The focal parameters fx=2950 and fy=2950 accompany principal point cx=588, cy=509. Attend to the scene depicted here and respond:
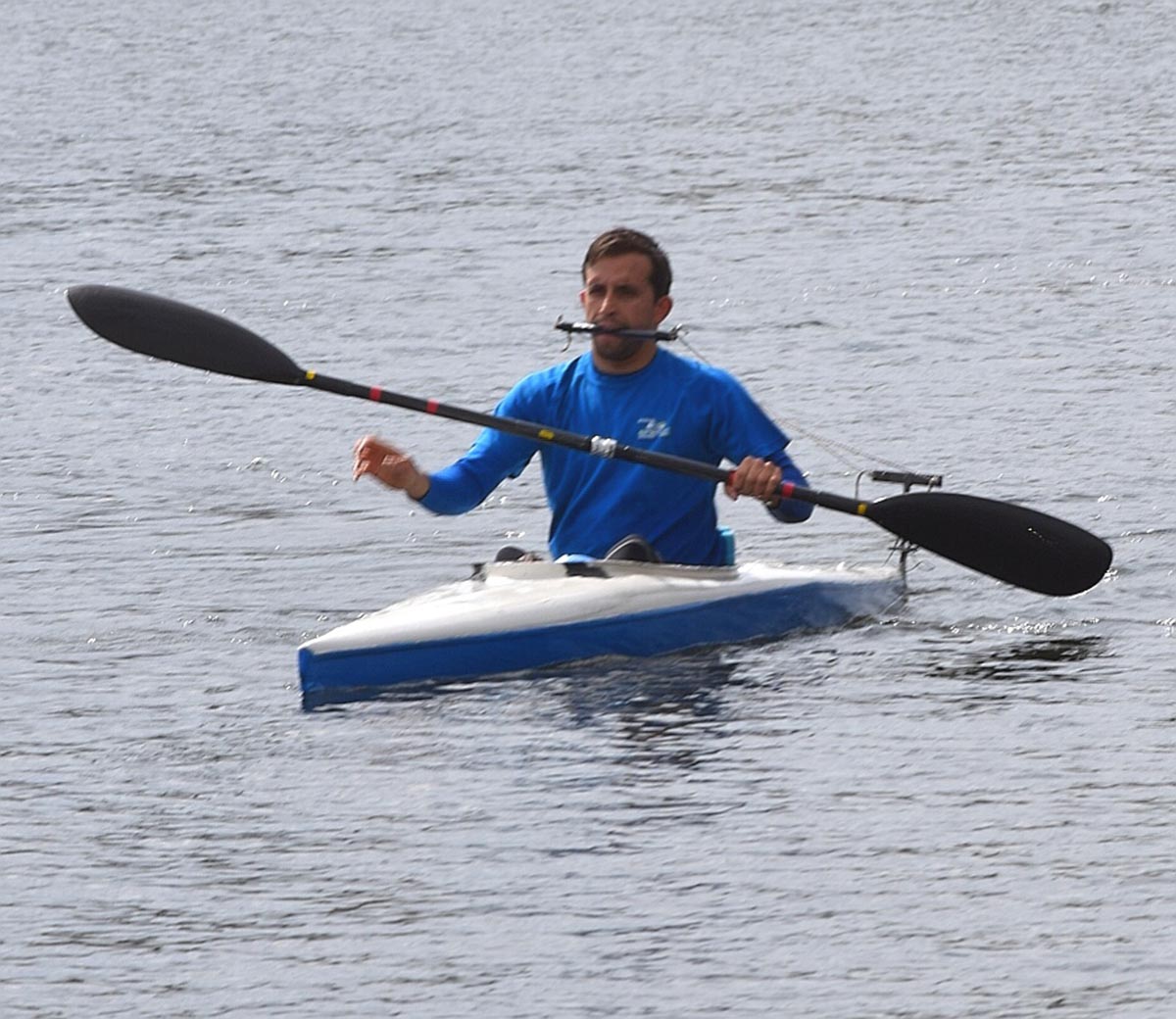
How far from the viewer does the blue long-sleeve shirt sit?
30.8 ft

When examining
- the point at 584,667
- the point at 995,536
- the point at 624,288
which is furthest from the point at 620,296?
the point at 995,536

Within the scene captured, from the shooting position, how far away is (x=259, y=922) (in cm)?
709

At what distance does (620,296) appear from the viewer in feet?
30.4

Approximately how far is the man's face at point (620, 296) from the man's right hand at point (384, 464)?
826 millimetres

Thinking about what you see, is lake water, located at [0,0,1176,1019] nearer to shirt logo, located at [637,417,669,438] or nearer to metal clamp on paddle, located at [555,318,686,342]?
shirt logo, located at [637,417,669,438]

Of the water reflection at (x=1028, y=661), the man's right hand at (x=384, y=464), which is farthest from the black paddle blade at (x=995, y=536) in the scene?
the man's right hand at (x=384, y=464)

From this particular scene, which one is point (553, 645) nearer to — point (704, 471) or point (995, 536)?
point (704, 471)

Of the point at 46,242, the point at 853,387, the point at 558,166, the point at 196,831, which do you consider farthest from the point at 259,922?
the point at 558,166

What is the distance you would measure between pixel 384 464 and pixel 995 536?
2193mm

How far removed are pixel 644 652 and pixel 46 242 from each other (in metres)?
13.5

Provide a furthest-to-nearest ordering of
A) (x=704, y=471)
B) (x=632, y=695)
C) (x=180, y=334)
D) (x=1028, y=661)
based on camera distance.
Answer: (x=180, y=334)
(x=1028, y=661)
(x=704, y=471)
(x=632, y=695)

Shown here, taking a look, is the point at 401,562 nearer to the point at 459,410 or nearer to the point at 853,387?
the point at 459,410

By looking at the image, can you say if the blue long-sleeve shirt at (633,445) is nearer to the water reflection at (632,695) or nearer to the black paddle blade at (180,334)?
the water reflection at (632,695)

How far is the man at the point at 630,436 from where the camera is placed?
9289 millimetres
